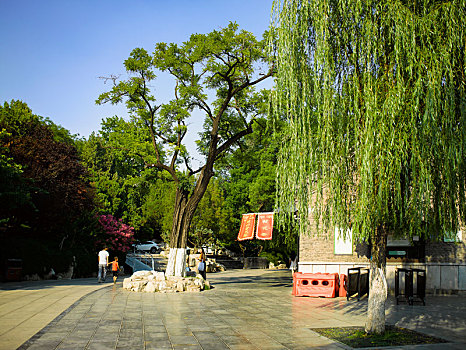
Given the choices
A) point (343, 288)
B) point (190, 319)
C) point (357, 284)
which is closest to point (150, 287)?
point (190, 319)

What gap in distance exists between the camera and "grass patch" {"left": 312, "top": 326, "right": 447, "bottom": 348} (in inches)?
310

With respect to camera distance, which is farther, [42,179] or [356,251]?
[42,179]

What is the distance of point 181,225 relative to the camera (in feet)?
60.8

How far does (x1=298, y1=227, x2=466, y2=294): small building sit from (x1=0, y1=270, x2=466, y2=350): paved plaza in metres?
0.86

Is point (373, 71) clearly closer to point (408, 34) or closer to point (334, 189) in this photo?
point (408, 34)

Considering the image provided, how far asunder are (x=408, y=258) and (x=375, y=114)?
35.1 ft

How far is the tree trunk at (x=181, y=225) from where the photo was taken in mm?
17906

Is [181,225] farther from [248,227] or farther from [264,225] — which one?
[264,225]

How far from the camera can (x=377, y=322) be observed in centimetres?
841

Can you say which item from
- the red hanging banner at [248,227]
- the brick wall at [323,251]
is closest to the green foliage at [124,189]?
the red hanging banner at [248,227]

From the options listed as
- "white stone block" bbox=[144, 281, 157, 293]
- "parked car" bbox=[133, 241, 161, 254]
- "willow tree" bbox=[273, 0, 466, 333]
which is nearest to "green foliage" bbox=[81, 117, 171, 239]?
"parked car" bbox=[133, 241, 161, 254]

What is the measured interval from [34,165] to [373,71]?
17885mm

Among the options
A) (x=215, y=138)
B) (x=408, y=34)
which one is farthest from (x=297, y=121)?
(x=215, y=138)

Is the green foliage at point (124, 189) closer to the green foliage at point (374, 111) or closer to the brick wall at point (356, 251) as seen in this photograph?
the brick wall at point (356, 251)
